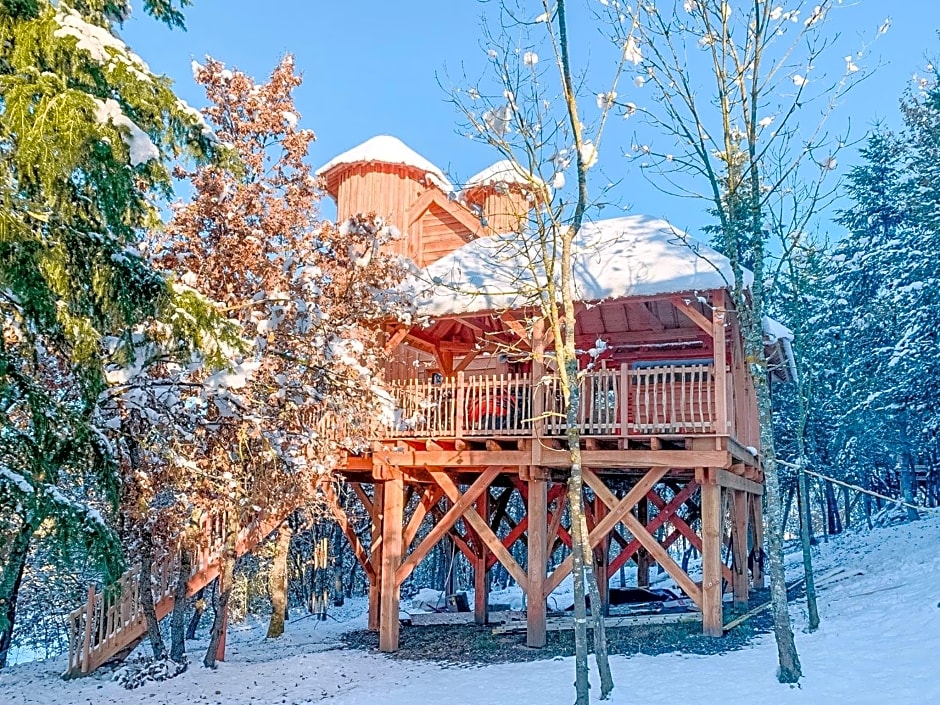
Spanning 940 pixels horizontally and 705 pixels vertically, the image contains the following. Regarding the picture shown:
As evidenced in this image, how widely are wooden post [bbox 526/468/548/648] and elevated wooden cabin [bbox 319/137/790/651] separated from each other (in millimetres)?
21

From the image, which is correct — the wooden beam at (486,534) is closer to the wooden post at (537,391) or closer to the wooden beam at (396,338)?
the wooden post at (537,391)

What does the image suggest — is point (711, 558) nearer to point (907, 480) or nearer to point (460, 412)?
point (460, 412)

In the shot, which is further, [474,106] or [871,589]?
[871,589]

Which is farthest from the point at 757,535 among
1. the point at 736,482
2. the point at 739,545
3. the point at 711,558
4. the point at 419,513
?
the point at 419,513

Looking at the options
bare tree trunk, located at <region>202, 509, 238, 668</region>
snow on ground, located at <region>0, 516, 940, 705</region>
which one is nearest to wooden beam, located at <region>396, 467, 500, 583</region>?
snow on ground, located at <region>0, 516, 940, 705</region>

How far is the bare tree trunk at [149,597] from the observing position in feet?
34.6

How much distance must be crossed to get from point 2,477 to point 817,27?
30.9ft

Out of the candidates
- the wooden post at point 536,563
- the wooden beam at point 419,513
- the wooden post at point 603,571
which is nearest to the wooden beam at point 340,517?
the wooden beam at point 419,513

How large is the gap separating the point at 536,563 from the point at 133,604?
5.99 m

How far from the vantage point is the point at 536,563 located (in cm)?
1149

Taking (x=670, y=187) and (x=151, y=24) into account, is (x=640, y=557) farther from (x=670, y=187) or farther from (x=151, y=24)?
(x=151, y=24)

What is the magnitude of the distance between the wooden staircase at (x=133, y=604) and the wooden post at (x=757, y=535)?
36.1 feet

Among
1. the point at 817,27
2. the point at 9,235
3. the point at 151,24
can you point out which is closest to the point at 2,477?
the point at 9,235

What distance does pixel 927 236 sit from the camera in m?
17.4
